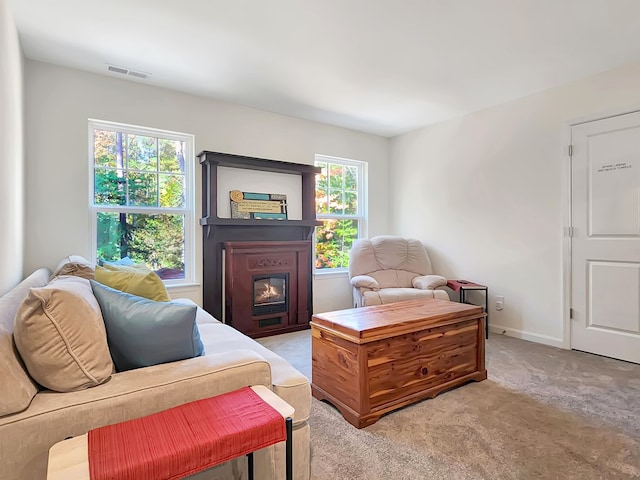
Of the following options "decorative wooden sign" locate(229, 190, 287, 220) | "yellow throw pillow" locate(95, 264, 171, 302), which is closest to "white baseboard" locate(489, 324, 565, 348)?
"decorative wooden sign" locate(229, 190, 287, 220)

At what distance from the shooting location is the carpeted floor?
158cm

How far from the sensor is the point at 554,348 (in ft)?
10.9

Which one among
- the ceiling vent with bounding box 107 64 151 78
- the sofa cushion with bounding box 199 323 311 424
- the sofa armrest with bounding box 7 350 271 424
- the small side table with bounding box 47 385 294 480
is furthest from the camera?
the ceiling vent with bounding box 107 64 151 78

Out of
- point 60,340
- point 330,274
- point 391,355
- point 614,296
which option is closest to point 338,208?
point 330,274

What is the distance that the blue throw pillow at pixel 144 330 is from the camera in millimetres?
1241

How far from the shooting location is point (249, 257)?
3.69 m

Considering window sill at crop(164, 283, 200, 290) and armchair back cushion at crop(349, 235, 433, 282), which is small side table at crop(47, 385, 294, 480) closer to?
window sill at crop(164, 283, 200, 290)

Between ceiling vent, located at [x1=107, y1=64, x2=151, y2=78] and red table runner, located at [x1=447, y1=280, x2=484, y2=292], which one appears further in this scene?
red table runner, located at [x1=447, y1=280, x2=484, y2=292]

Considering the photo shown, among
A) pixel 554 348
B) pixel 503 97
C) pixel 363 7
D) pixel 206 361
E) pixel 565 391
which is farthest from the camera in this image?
pixel 503 97

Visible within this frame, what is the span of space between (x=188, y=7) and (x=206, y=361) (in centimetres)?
214

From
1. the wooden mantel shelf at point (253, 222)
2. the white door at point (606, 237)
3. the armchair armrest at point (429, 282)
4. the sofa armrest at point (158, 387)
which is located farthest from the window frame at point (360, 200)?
the sofa armrest at point (158, 387)

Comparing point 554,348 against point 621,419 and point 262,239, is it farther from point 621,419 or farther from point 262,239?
point 262,239

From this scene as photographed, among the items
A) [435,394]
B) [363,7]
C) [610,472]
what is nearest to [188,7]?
[363,7]

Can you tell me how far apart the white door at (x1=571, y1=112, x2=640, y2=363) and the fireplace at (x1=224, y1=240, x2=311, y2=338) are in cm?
270
